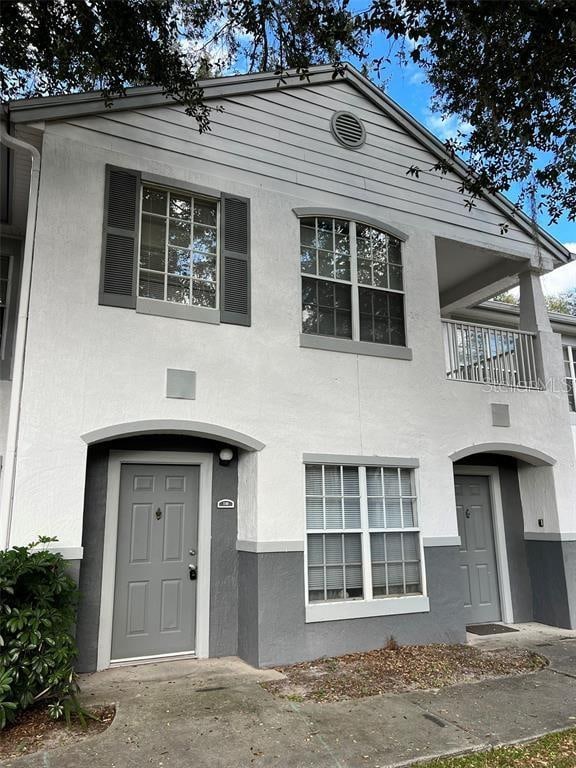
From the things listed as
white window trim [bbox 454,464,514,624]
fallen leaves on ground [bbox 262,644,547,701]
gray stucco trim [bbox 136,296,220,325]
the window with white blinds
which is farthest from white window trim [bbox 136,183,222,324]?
white window trim [bbox 454,464,514,624]

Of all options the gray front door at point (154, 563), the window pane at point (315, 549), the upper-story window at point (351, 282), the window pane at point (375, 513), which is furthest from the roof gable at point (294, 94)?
the window pane at point (315, 549)

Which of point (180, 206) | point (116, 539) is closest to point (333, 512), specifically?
point (116, 539)

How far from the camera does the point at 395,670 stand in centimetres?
618

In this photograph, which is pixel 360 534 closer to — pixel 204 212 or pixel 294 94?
pixel 204 212

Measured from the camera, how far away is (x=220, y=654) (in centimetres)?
666

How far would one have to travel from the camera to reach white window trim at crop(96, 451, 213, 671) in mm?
6199

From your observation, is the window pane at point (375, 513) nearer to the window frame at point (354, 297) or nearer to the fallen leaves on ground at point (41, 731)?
the window frame at point (354, 297)

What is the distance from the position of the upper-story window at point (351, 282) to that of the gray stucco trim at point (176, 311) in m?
1.31

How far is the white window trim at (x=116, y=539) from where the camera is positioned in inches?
244

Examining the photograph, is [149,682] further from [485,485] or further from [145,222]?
[485,485]

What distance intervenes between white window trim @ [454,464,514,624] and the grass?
4.47 m

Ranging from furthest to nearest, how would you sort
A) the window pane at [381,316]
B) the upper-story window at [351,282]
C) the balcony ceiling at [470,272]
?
the balcony ceiling at [470,272] < the window pane at [381,316] < the upper-story window at [351,282]

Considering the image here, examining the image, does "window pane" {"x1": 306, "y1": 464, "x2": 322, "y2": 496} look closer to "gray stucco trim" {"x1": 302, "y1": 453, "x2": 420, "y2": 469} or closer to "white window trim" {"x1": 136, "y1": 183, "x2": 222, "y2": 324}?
"gray stucco trim" {"x1": 302, "y1": 453, "x2": 420, "y2": 469}

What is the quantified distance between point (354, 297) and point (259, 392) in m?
2.07
